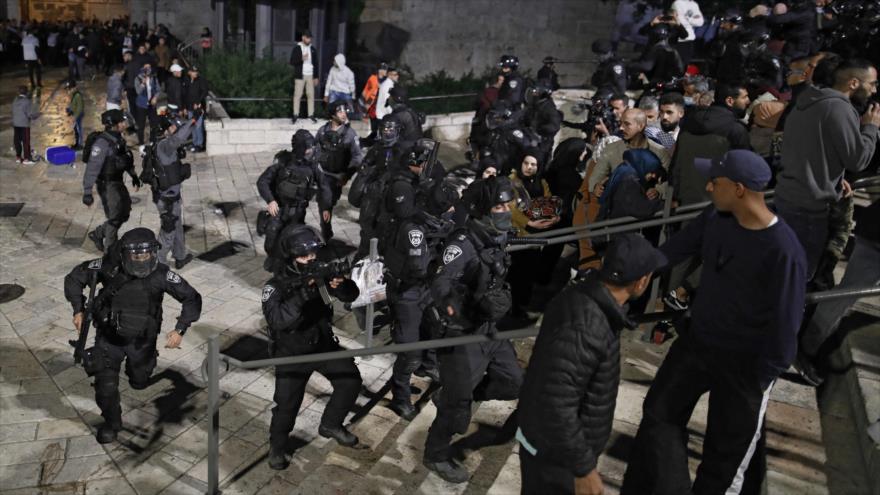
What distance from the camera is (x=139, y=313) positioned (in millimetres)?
6133

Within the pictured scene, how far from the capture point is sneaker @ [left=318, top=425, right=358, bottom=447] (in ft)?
19.9

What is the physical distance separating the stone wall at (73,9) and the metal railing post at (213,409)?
3713 centimetres

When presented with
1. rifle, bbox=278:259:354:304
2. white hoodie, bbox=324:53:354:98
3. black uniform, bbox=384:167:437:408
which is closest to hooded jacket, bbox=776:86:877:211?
black uniform, bbox=384:167:437:408

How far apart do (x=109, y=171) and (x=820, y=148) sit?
788 cm

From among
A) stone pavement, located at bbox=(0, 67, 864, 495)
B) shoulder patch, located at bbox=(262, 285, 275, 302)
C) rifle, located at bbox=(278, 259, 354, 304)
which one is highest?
rifle, located at bbox=(278, 259, 354, 304)

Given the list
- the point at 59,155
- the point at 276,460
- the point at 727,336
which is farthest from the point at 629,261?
the point at 59,155

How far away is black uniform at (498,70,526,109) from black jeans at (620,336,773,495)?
948 cm

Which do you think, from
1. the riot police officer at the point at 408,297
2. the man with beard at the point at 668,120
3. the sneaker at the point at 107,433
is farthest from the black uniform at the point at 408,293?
the man with beard at the point at 668,120

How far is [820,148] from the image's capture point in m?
5.08

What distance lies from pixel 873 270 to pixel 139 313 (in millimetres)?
5375

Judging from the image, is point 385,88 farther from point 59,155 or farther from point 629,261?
point 629,261

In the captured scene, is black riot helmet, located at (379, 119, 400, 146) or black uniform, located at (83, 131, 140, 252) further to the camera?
black uniform, located at (83, 131, 140, 252)

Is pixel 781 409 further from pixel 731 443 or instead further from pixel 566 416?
pixel 566 416

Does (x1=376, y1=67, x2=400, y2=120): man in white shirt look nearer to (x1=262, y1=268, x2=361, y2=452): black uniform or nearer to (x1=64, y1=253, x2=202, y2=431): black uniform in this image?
(x1=64, y1=253, x2=202, y2=431): black uniform
